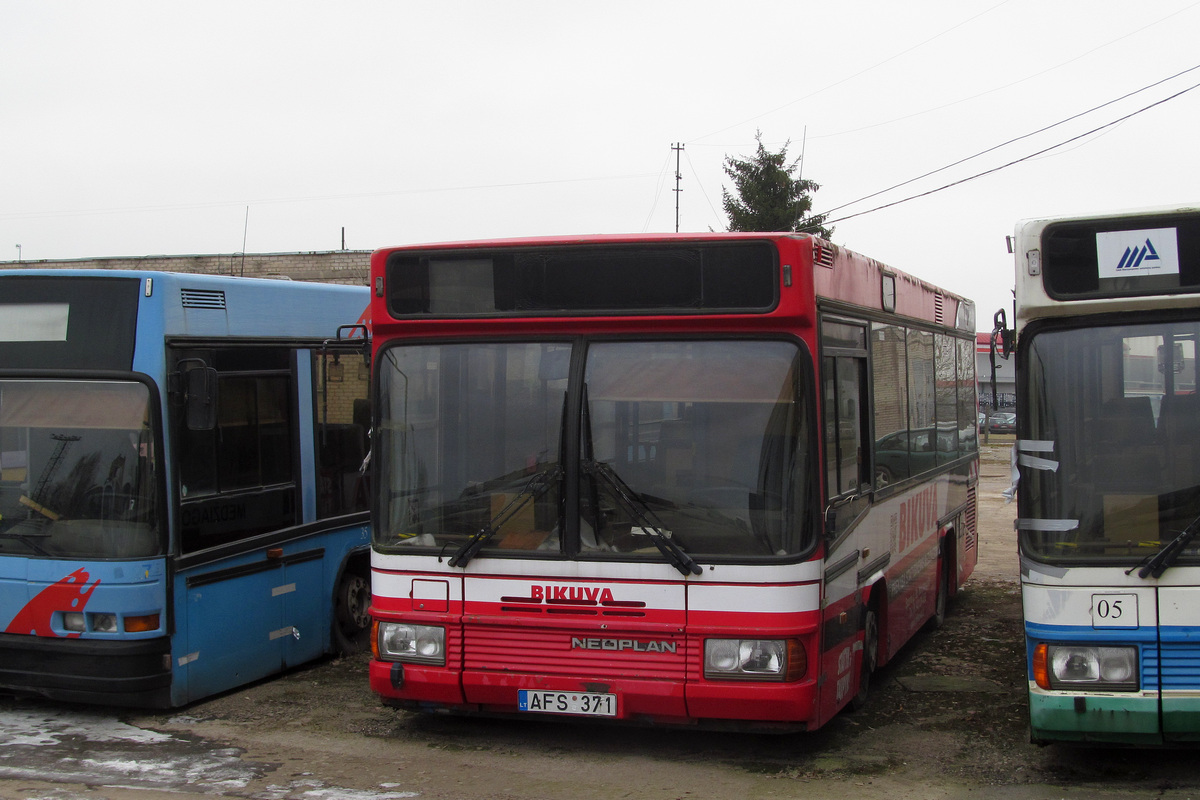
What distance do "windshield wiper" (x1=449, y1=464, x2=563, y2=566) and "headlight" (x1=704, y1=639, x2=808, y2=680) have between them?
3.68 ft

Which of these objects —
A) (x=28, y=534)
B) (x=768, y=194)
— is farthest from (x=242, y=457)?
(x=768, y=194)

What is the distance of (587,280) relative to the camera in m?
6.21

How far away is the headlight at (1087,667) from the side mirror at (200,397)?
4.72 metres

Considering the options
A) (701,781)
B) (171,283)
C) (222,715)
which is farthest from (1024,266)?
(222,715)

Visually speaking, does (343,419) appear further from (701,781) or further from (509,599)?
(701,781)

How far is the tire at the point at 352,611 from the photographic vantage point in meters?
9.02

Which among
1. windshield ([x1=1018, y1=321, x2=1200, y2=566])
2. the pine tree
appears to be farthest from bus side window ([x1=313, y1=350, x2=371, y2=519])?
the pine tree

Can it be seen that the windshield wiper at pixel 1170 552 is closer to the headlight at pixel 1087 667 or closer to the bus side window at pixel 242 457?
the headlight at pixel 1087 667

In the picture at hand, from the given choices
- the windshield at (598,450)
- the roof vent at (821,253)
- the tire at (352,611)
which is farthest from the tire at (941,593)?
the windshield at (598,450)

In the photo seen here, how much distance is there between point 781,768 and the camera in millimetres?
6277

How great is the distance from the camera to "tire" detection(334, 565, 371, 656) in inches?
355

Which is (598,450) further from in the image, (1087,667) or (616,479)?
→ (1087,667)

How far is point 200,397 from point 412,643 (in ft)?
6.63

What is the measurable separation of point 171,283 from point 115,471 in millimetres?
1177
